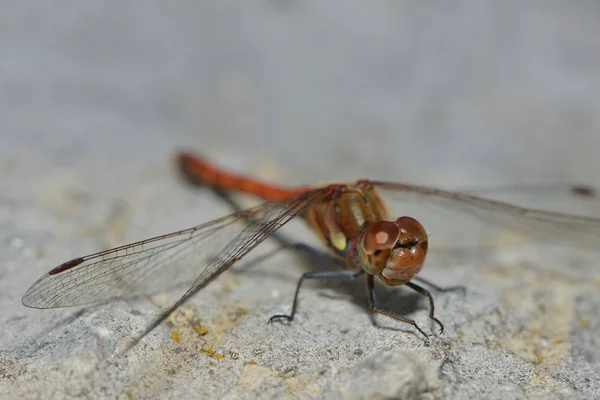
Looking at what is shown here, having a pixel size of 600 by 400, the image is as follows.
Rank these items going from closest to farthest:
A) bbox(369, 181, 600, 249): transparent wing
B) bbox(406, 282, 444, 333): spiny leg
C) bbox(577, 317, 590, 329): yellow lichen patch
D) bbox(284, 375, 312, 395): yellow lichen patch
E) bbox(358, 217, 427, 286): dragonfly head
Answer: bbox(284, 375, 312, 395): yellow lichen patch → bbox(358, 217, 427, 286): dragonfly head → bbox(406, 282, 444, 333): spiny leg → bbox(577, 317, 590, 329): yellow lichen patch → bbox(369, 181, 600, 249): transparent wing

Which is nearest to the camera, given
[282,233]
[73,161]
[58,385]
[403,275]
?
[58,385]

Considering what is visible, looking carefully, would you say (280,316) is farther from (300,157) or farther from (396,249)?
(300,157)

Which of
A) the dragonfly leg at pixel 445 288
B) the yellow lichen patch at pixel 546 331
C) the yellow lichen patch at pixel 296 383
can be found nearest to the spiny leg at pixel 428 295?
the dragonfly leg at pixel 445 288

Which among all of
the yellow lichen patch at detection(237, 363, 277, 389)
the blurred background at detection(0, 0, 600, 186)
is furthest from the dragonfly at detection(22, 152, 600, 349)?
the blurred background at detection(0, 0, 600, 186)

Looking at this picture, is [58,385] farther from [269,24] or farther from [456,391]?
[269,24]

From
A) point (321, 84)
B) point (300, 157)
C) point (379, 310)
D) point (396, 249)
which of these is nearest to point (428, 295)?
point (379, 310)

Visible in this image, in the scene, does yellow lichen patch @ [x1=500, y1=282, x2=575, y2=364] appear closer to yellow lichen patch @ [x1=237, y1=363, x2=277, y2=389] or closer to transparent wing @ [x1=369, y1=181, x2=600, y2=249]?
transparent wing @ [x1=369, y1=181, x2=600, y2=249]

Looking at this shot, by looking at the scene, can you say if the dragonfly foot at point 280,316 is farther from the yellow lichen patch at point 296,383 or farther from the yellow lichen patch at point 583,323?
the yellow lichen patch at point 583,323

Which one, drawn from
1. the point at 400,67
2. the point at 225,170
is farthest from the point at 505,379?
the point at 400,67
